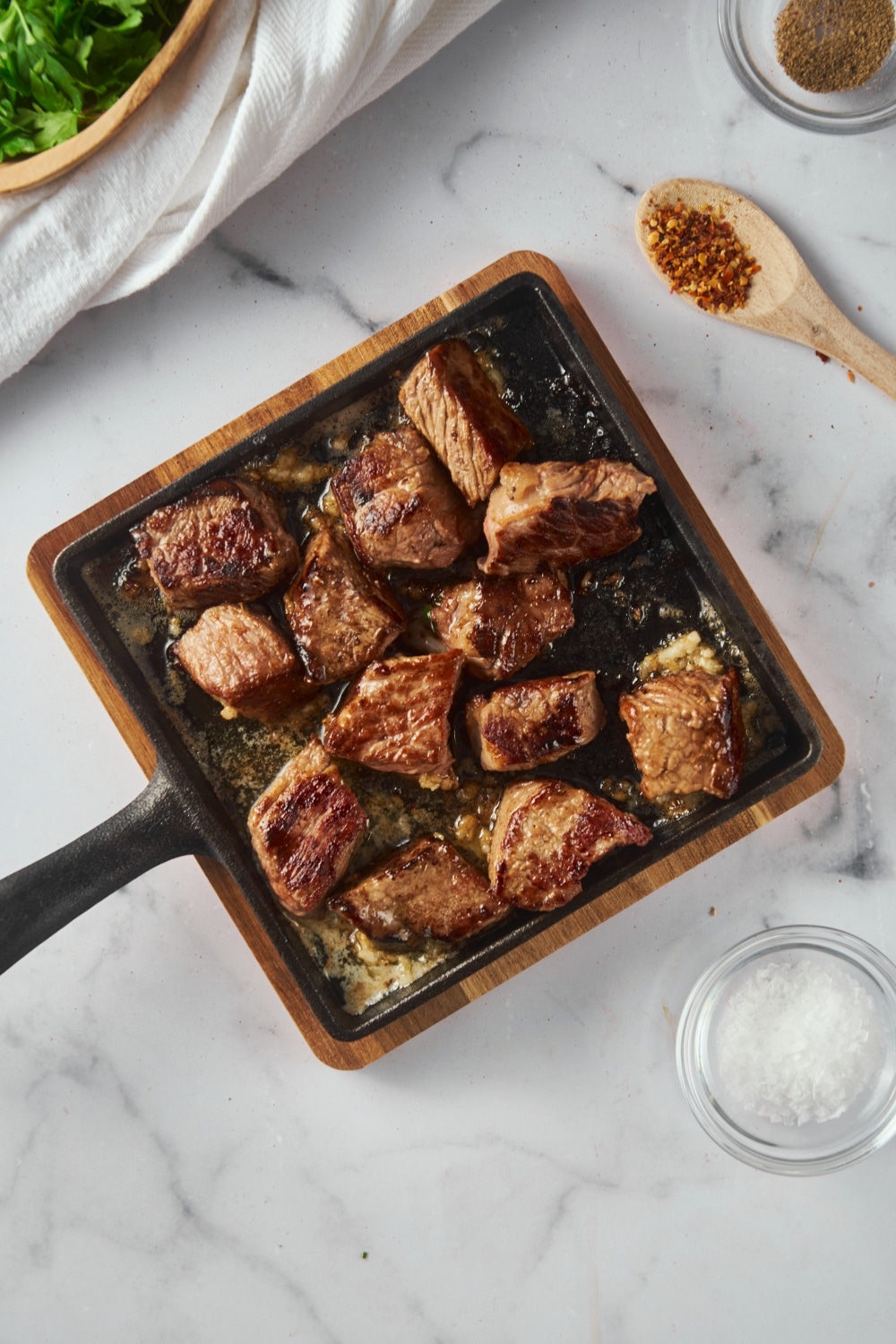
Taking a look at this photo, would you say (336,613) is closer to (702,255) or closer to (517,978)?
(517,978)

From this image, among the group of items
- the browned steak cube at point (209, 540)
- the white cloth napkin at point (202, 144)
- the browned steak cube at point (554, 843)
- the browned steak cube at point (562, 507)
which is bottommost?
the browned steak cube at point (554, 843)

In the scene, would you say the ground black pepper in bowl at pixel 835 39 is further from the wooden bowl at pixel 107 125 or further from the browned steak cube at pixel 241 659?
the browned steak cube at pixel 241 659

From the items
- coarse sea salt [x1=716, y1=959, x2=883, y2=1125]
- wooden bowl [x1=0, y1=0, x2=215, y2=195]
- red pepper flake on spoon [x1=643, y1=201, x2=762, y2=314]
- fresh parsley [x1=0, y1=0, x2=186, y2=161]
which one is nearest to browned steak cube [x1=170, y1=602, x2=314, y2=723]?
wooden bowl [x1=0, y1=0, x2=215, y2=195]

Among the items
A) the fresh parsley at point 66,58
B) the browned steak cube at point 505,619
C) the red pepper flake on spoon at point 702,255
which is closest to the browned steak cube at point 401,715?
the browned steak cube at point 505,619

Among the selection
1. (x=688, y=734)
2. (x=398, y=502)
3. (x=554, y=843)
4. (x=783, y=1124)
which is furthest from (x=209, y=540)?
(x=783, y=1124)

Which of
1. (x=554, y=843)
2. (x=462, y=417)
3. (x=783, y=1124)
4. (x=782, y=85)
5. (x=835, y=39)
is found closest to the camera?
(x=462, y=417)
